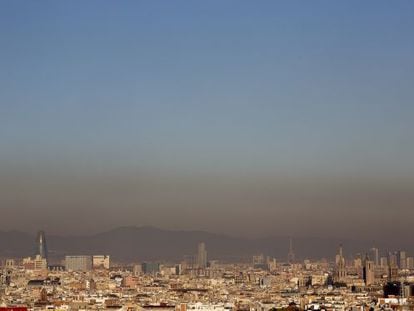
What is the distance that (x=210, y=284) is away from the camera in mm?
63344

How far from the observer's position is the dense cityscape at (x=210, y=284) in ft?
Result: 141

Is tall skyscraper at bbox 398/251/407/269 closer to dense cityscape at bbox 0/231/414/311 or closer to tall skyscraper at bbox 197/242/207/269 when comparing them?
dense cityscape at bbox 0/231/414/311

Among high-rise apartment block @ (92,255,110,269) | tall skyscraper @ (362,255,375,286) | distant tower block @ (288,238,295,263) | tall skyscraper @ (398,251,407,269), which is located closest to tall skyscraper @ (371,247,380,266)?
tall skyscraper @ (398,251,407,269)

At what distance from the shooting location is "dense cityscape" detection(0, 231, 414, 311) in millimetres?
43125

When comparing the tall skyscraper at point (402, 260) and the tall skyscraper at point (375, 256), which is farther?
the tall skyscraper at point (375, 256)

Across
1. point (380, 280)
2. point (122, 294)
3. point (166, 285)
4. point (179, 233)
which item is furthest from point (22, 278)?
point (179, 233)

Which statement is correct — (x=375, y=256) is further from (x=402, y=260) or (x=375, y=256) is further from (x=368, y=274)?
(x=368, y=274)

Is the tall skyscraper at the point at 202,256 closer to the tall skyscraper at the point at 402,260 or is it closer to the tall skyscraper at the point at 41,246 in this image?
the tall skyscraper at the point at 41,246

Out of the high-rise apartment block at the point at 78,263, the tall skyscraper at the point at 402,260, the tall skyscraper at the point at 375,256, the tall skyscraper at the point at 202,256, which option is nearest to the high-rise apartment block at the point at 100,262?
the high-rise apartment block at the point at 78,263

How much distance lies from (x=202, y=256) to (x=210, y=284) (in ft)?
110

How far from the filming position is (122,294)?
53.9m

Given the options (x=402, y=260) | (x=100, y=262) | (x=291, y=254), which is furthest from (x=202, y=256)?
(x=402, y=260)

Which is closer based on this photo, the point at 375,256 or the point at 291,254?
the point at 375,256

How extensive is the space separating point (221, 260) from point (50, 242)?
617 inches
